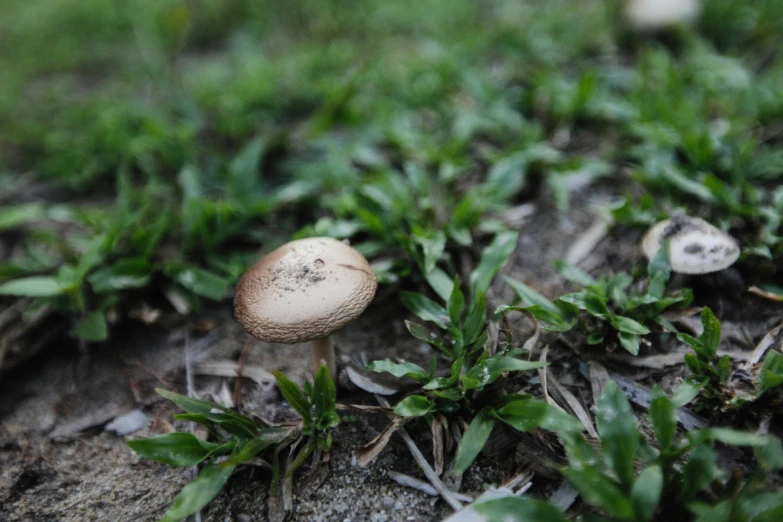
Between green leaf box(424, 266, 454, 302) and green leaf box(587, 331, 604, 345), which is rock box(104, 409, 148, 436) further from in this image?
green leaf box(587, 331, 604, 345)

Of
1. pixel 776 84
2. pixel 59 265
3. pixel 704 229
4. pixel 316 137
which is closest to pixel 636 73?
pixel 776 84

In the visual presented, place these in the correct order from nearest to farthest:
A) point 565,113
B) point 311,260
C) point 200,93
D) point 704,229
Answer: point 311,260 → point 704,229 → point 565,113 → point 200,93

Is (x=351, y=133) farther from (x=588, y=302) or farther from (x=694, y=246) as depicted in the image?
(x=694, y=246)

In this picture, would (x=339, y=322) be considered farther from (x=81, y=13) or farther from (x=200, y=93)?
(x=81, y=13)

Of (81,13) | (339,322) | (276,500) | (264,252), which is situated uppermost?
(81,13)

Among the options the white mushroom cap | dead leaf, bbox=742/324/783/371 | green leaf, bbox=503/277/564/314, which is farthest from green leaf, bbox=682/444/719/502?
the white mushroom cap

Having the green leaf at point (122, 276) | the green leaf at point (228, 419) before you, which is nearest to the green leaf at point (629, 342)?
the green leaf at point (228, 419)

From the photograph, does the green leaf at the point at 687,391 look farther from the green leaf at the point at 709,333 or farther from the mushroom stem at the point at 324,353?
the mushroom stem at the point at 324,353
